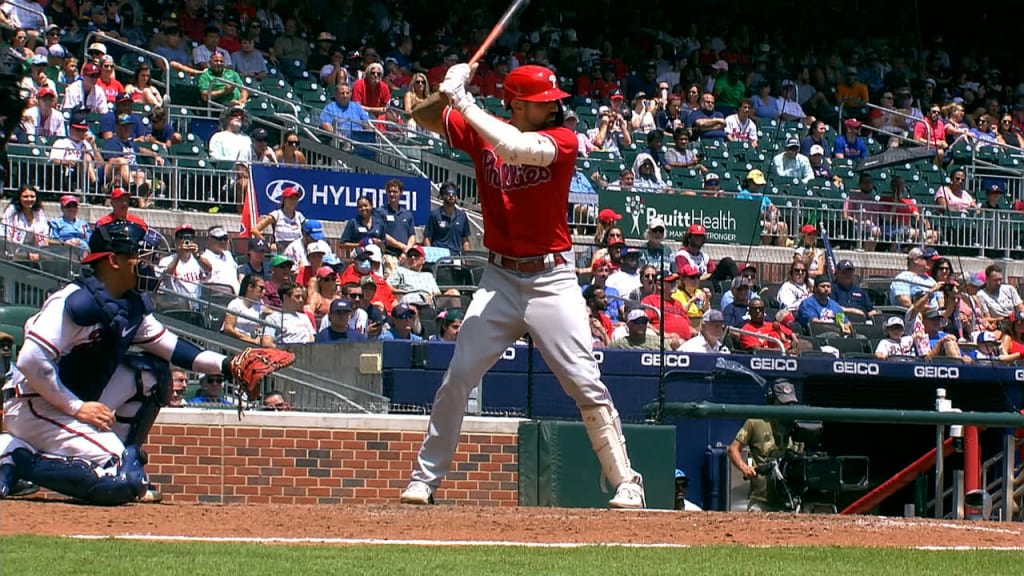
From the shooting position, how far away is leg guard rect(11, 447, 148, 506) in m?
7.59

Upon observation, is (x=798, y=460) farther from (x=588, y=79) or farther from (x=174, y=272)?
(x=588, y=79)

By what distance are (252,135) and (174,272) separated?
4.43 meters

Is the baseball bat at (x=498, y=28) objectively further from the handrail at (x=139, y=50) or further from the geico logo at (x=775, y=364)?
the handrail at (x=139, y=50)

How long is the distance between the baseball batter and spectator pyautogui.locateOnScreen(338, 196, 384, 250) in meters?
7.61

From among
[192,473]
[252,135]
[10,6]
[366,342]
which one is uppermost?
[10,6]

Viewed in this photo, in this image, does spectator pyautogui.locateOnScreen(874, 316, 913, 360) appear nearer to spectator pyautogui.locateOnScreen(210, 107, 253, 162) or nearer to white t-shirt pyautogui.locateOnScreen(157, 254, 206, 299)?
white t-shirt pyautogui.locateOnScreen(157, 254, 206, 299)

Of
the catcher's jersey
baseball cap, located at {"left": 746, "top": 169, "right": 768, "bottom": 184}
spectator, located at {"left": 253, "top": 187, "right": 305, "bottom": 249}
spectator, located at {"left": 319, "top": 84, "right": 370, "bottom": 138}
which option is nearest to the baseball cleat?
the catcher's jersey

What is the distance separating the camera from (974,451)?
1180cm

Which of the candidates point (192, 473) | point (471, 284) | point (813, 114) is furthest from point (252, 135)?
point (813, 114)

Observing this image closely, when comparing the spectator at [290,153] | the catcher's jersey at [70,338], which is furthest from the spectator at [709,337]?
the catcher's jersey at [70,338]

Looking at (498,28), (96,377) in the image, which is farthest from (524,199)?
(96,377)

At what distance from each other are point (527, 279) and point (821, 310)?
8.24m

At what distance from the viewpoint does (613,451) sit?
25.8 feet

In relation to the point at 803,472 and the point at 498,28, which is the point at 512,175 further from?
the point at 803,472
